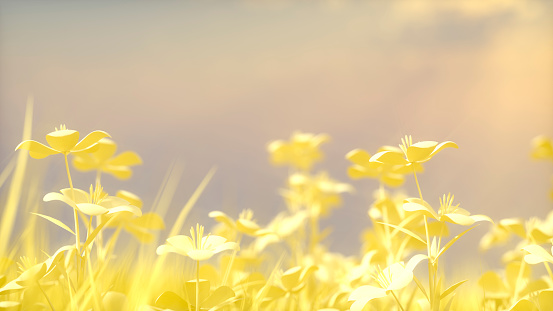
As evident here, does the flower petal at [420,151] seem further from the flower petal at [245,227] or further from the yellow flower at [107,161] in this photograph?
the yellow flower at [107,161]

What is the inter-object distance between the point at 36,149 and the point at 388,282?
63 cm

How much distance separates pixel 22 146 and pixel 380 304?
807mm

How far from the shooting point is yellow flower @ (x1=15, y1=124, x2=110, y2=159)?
672mm

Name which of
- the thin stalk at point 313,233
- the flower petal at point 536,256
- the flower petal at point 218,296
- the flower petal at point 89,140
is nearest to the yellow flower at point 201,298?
the flower petal at point 218,296

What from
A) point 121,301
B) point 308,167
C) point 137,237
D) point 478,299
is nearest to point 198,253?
point 121,301

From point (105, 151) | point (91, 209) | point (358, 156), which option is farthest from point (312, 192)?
point (91, 209)

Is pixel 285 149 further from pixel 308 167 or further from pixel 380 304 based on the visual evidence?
pixel 380 304

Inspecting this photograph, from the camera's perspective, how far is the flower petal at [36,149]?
0.68 metres

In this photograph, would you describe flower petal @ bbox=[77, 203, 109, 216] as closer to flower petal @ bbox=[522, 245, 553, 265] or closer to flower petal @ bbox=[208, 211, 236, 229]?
flower petal @ bbox=[208, 211, 236, 229]

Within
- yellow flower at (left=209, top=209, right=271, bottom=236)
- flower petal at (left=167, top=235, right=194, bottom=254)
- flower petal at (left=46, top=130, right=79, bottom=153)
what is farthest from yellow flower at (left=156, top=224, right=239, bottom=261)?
flower petal at (left=46, top=130, right=79, bottom=153)

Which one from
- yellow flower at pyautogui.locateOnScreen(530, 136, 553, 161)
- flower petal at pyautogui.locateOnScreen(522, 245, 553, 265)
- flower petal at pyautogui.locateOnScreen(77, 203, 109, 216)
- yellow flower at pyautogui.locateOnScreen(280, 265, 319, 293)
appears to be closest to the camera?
flower petal at pyautogui.locateOnScreen(77, 203, 109, 216)

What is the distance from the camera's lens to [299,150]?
1.58 metres

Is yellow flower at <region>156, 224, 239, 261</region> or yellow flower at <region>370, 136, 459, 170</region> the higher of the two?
yellow flower at <region>370, 136, 459, 170</region>

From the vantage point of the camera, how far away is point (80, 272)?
27.6 inches
